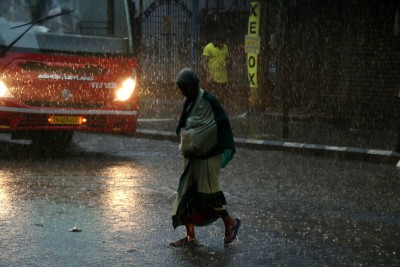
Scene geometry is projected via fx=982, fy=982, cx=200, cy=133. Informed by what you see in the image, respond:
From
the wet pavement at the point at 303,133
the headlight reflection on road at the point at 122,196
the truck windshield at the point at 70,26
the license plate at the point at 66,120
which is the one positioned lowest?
the wet pavement at the point at 303,133

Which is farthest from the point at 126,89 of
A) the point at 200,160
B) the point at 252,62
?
the point at 200,160

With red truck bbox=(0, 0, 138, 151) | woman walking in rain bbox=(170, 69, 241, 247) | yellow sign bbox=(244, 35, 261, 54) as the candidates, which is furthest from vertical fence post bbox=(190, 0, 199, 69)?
woman walking in rain bbox=(170, 69, 241, 247)

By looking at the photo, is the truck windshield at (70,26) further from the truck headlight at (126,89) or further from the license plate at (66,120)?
the license plate at (66,120)

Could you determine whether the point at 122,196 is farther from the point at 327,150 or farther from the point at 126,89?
the point at 327,150

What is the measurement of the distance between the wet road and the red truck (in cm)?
61

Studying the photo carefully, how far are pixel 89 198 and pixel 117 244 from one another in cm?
257

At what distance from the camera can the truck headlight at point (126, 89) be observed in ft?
48.7

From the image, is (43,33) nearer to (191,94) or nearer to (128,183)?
(128,183)

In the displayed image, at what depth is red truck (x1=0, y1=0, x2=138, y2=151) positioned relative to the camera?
1402 centimetres

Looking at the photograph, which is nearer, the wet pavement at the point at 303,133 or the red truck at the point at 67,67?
the red truck at the point at 67,67

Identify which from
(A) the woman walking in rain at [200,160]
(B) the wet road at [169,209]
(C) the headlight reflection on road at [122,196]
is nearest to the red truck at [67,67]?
(B) the wet road at [169,209]

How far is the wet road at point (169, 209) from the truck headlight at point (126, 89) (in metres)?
0.95

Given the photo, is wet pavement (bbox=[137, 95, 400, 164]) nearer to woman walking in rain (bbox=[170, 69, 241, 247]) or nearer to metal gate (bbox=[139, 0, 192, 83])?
metal gate (bbox=[139, 0, 192, 83])

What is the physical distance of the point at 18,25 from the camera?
46.4 feet
